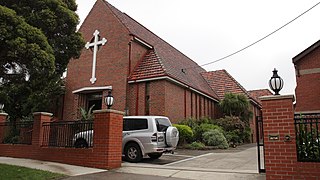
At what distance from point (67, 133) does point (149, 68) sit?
27.4ft

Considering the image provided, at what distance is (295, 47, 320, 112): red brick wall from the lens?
1535 centimetres

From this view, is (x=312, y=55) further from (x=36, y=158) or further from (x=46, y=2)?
(x=36, y=158)

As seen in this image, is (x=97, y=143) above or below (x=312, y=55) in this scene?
below

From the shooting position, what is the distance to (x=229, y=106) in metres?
21.6

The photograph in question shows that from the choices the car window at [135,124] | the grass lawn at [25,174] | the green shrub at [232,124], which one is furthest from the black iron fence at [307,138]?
the green shrub at [232,124]

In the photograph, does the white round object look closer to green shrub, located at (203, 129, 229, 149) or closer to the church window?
green shrub, located at (203, 129, 229, 149)

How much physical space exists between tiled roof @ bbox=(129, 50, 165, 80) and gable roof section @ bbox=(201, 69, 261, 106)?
30.5 feet

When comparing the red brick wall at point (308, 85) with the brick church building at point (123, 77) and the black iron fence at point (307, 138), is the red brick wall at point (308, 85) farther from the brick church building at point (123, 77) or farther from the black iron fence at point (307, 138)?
the black iron fence at point (307, 138)

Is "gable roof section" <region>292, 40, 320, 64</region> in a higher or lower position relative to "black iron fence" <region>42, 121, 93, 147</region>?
higher

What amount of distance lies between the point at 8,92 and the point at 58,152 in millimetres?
10315

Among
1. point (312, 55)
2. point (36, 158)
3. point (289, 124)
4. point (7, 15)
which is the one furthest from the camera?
point (312, 55)

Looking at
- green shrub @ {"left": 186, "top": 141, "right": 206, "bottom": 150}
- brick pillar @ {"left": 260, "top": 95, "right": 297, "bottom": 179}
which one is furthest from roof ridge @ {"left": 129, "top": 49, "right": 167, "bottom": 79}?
brick pillar @ {"left": 260, "top": 95, "right": 297, "bottom": 179}

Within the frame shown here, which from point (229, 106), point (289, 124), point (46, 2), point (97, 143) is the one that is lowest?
point (97, 143)

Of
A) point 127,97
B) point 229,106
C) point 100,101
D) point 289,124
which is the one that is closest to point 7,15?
point 289,124
